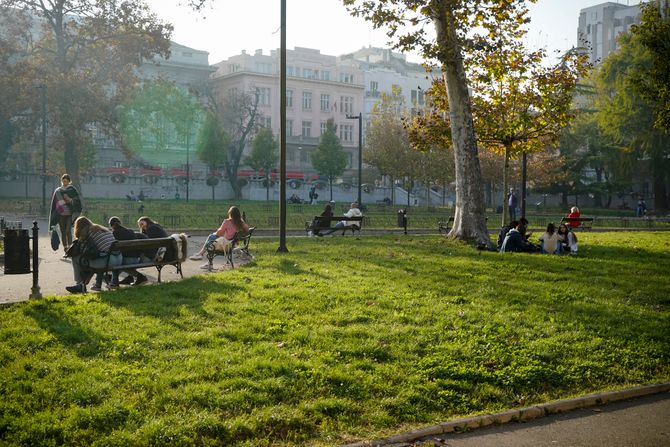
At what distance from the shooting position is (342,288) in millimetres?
10898

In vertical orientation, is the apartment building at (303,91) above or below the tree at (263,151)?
above

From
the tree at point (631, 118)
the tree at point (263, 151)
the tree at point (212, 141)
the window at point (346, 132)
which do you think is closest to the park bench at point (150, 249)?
the tree at point (631, 118)

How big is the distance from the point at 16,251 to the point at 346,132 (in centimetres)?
8641

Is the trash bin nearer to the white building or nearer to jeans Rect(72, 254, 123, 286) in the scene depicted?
jeans Rect(72, 254, 123, 286)

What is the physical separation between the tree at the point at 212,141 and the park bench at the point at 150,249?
5167 centimetres

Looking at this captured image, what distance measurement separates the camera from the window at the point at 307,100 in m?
91.1

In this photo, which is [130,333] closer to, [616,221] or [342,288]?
[342,288]

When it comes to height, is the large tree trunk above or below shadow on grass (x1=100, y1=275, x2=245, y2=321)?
above

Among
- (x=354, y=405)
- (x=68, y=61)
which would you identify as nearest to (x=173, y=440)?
(x=354, y=405)

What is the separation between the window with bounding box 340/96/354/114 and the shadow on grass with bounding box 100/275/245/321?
85.0 m

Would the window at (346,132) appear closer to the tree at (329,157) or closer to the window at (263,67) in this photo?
the window at (263,67)

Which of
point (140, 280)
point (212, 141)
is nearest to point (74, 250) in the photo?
point (140, 280)

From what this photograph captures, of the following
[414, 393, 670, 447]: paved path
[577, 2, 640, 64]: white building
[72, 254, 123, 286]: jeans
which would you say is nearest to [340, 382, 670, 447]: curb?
[414, 393, 670, 447]: paved path

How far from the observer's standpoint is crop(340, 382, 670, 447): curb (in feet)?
17.7
